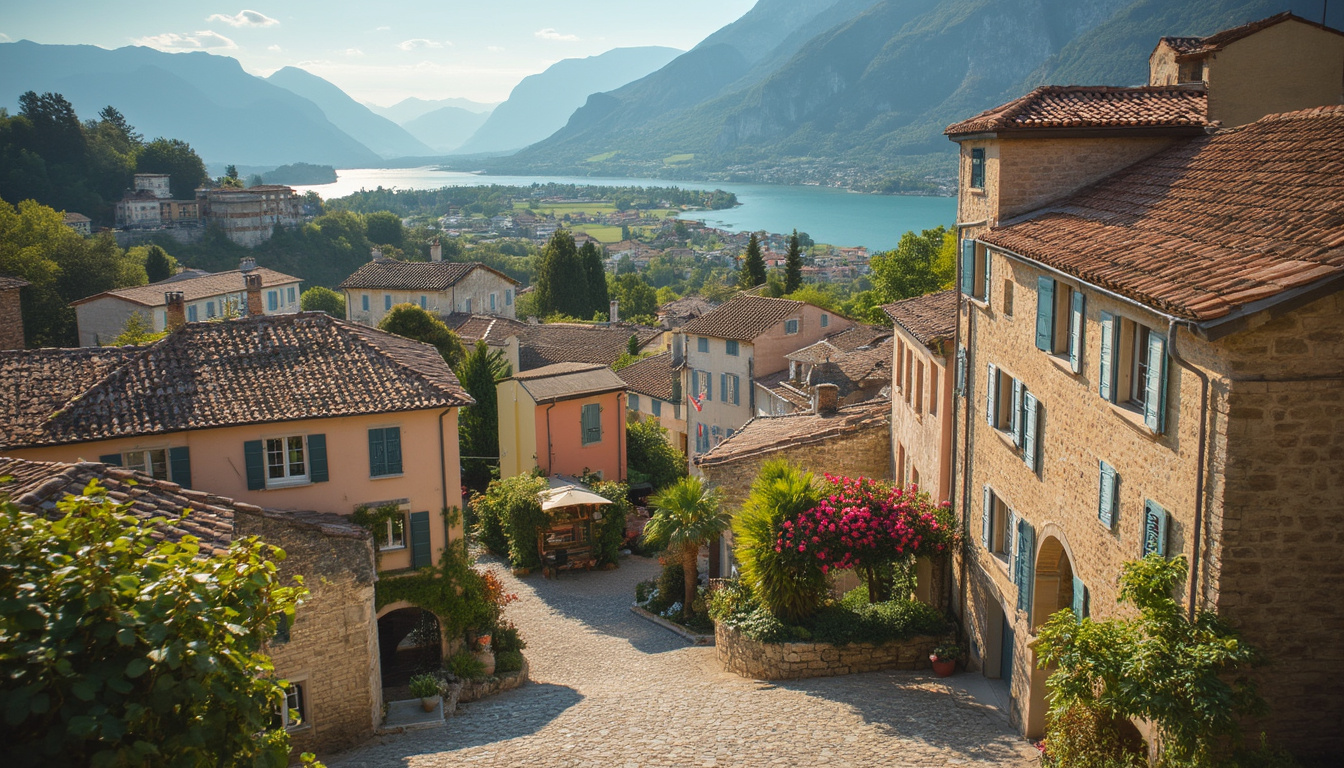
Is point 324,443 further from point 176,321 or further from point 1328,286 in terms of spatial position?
point 1328,286

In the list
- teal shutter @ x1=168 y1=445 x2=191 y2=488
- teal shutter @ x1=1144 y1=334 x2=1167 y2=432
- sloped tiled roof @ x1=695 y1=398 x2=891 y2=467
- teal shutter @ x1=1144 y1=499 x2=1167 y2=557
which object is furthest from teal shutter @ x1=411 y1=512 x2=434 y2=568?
teal shutter @ x1=1144 y1=334 x2=1167 y2=432

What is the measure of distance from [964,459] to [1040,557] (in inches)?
162

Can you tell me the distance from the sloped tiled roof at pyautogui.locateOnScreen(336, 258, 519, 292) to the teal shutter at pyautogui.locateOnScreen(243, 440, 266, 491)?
53.1 metres

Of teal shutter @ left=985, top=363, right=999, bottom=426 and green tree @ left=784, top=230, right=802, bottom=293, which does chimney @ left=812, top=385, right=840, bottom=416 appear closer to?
teal shutter @ left=985, top=363, right=999, bottom=426

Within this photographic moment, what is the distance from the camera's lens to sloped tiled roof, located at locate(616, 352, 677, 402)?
50500 mm

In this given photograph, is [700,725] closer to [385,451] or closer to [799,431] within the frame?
[385,451]

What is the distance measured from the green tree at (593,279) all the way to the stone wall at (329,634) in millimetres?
72303

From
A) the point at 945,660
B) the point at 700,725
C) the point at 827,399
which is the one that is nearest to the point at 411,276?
the point at 827,399

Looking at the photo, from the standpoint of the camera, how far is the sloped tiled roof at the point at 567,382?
119 feet

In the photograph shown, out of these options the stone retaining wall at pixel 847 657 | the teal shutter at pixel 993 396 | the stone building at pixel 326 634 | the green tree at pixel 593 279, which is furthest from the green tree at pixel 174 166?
the teal shutter at pixel 993 396

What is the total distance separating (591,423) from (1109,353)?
26.8 m

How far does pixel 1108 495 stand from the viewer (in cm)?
1203

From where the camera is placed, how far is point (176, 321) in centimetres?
2875

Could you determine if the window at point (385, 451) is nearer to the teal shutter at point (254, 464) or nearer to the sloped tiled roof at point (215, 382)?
the sloped tiled roof at point (215, 382)
